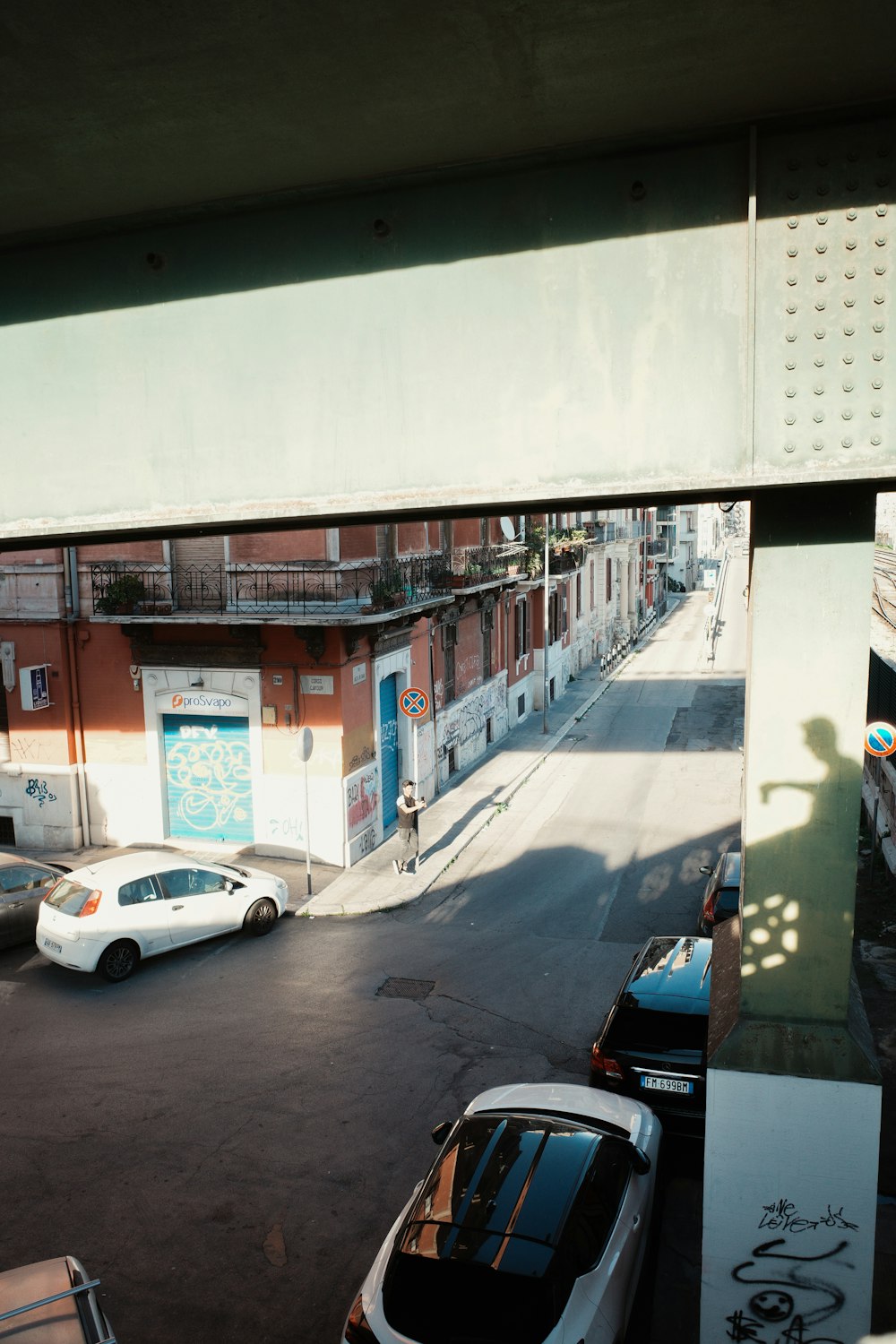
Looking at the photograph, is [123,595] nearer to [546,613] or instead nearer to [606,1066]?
[606,1066]

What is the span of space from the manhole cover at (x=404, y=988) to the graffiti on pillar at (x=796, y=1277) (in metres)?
8.11

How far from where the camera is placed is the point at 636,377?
399cm

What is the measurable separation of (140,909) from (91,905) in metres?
0.66

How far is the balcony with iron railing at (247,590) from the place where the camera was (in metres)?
16.5

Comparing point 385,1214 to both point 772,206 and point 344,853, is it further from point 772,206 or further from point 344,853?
point 344,853

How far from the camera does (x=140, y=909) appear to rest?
1313cm

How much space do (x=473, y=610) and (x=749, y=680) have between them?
2106 centimetres

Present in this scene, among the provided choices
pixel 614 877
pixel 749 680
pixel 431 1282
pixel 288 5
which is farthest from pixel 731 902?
pixel 288 5

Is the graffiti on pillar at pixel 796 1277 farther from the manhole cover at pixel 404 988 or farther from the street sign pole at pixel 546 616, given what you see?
the street sign pole at pixel 546 616

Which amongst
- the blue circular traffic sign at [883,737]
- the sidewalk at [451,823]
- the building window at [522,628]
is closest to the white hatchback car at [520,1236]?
the sidewalk at [451,823]

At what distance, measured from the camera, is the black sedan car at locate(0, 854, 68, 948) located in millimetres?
13906

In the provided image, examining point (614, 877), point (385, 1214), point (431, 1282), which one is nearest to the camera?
point (431, 1282)

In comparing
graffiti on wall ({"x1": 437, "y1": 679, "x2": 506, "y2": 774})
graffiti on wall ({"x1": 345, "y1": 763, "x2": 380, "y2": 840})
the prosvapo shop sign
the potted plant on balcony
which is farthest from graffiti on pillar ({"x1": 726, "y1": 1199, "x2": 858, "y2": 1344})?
graffiti on wall ({"x1": 437, "y1": 679, "x2": 506, "y2": 774})

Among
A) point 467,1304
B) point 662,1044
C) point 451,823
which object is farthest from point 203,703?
point 467,1304
